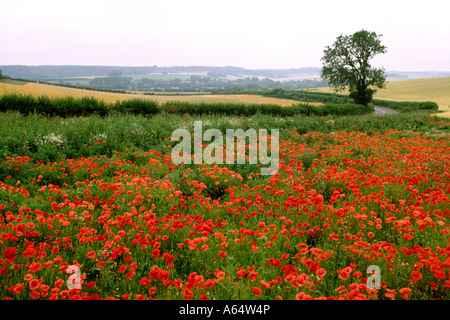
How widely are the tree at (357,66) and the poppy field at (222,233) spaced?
135ft

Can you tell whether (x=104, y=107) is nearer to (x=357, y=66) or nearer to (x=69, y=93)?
(x=69, y=93)

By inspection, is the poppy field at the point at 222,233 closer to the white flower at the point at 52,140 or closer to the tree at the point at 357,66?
the white flower at the point at 52,140

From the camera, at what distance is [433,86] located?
81.2m

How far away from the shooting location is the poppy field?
8.92 feet

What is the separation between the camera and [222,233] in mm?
3928

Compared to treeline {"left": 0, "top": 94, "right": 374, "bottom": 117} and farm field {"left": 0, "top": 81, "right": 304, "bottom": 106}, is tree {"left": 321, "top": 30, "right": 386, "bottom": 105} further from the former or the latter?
treeline {"left": 0, "top": 94, "right": 374, "bottom": 117}

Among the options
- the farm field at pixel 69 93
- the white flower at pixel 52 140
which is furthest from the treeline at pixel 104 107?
the white flower at pixel 52 140

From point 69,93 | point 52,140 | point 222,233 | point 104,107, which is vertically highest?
point 69,93

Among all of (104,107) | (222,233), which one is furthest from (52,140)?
(104,107)

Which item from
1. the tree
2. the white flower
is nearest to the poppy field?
the white flower

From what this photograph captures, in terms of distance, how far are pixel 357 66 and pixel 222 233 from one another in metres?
49.4

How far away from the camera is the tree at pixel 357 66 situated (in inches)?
1736
